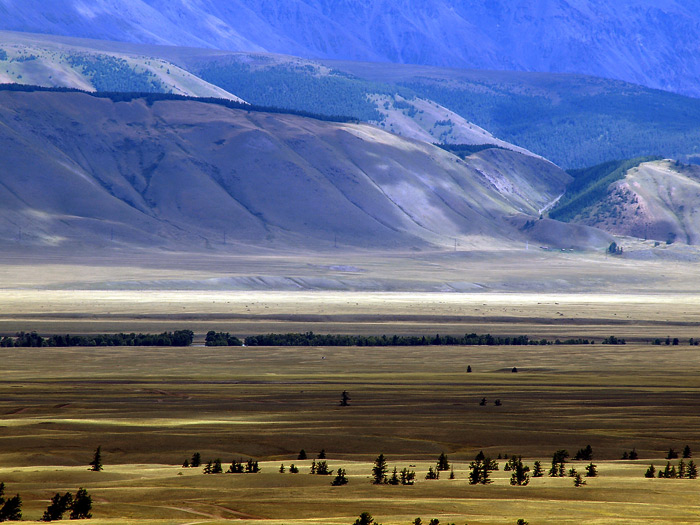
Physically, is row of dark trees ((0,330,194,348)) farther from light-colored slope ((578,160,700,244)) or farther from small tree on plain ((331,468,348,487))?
light-colored slope ((578,160,700,244))

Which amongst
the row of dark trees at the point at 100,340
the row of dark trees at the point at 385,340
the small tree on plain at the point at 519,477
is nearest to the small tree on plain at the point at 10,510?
the small tree on plain at the point at 519,477

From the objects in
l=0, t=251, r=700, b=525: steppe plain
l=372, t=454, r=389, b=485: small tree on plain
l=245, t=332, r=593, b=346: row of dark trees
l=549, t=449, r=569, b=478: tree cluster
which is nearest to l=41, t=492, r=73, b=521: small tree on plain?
l=0, t=251, r=700, b=525: steppe plain

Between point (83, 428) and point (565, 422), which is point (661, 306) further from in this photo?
point (83, 428)

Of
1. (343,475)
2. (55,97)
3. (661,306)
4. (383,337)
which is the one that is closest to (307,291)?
(661,306)

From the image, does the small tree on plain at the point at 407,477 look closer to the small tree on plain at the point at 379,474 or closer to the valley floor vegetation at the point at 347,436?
the valley floor vegetation at the point at 347,436

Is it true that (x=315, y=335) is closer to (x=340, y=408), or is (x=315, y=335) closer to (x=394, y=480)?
(x=340, y=408)

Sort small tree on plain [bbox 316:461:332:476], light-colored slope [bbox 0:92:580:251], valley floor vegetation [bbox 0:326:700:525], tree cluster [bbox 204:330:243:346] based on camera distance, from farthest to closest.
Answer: light-colored slope [bbox 0:92:580:251] → tree cluster [bbox 204:330:243:346] → small tree on plain [bbox 316:461:332:476] → valley floor vegetation [bbox 0:326:700:525]

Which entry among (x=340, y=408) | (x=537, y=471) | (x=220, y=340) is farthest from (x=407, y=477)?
(x=220, y=340)
